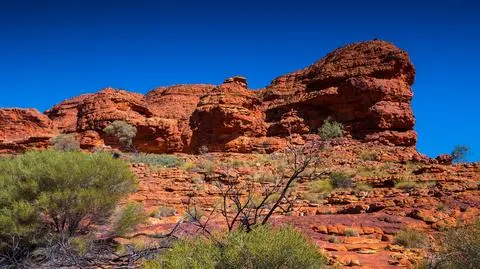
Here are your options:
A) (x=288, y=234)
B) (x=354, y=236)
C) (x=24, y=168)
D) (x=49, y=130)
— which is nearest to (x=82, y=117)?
(x=49, y=130)

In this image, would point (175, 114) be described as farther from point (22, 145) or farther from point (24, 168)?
point (24, 168)

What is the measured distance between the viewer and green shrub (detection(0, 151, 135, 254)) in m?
8.01

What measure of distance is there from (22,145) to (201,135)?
15033 millimetres

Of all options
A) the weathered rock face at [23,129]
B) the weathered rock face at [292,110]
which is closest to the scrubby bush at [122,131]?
the weathered rock face at [292,110]

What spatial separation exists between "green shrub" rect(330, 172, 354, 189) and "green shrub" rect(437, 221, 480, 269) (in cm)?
1150

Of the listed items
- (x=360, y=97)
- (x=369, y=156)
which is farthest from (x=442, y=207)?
(x=360, y=97)

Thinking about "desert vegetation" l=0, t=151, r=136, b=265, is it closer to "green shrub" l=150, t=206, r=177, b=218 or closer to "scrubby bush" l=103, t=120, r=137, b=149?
"green shrub" l=150, t=206, r=177, b=218

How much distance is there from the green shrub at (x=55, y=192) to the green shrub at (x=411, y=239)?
6.02m

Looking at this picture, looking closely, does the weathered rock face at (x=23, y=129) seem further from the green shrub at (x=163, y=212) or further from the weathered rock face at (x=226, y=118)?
the green shrub at (x=163, y=212)

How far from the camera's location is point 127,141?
3466cm

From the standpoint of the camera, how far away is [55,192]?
8.25 meters

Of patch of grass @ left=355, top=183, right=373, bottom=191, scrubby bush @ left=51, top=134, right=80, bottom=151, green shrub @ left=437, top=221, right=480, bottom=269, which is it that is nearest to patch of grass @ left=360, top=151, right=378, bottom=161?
patch of grass @ left=355, top=183, right=373, bottom=191

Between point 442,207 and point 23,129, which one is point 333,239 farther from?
point 23,129

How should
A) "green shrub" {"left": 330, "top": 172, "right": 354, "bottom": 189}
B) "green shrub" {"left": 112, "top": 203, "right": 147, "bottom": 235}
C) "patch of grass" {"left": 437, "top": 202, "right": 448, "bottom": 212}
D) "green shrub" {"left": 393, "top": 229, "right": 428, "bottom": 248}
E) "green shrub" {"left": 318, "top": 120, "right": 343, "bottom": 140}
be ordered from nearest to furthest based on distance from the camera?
"green shrub" {"left": 393, "top": 229, "right": 428, "bottom": 248}
"green shrub" {"left": 112, "top": 203, "right": 147, "bottom": 235}
"patch of grass" {"left": 437, "top": 202, "right": 448, "bottom": 212}
"green shrub" {"left": 330, "top": 172, "right": 354, "bottom": 189}
"green shrub" {"left": 318, "top": 120, "right": 343, "bottom": 140}
